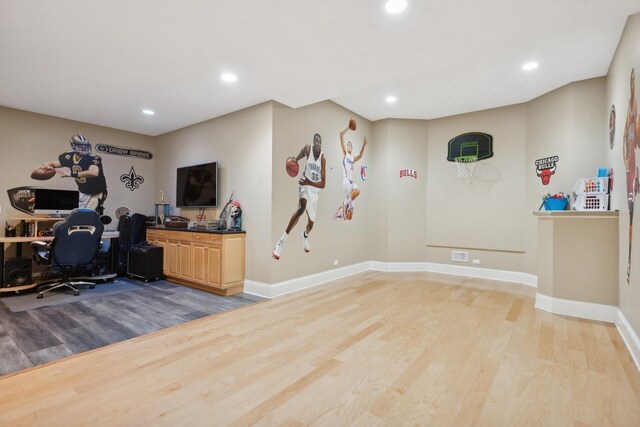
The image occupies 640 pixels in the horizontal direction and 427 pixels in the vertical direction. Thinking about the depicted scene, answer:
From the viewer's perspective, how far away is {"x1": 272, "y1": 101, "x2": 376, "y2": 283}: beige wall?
14.3ft

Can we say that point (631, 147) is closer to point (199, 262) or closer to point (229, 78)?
point (229, 78)

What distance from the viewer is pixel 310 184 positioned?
4.84 m

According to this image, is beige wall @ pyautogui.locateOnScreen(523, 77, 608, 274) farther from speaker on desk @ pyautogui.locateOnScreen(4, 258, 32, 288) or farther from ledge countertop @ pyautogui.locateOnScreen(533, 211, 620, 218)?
speaker on desk @ pyautogui.locateOnScreen(4, 258, 32, 288)

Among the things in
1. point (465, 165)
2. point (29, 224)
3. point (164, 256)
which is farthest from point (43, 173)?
point (465, 165)

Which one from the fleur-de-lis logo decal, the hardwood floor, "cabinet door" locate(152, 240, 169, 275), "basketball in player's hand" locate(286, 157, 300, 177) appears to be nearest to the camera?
the hardwood floor

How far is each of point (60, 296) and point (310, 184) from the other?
379 centimetres

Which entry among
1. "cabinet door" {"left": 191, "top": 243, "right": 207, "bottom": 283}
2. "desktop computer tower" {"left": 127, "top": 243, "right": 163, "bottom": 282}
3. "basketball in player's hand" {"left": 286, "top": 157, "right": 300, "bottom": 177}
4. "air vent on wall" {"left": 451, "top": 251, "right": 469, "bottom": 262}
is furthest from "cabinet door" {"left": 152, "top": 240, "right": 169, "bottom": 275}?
"air vent on wall" {"left": 451, "top": 251, "right": 469, "bottom": 262}

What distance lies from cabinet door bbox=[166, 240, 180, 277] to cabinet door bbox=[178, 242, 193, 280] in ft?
0.30

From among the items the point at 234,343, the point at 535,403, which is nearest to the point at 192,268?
the point at 234,343

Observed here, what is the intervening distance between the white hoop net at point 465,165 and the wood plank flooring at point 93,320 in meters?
4.36

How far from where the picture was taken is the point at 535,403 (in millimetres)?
1835

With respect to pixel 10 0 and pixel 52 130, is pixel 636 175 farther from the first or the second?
pixel 52 130

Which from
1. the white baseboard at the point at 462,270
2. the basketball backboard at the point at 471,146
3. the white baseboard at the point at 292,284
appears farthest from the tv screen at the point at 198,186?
the basketball backboard at the point at 471,146

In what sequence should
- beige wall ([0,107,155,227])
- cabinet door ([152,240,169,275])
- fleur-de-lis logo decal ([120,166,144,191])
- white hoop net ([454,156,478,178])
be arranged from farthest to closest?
1. fleur-de-lis logo decal ([120,166,144,191])
2. white hoop net ([454,156,478,178])
3. cabinet door ([152,240,169,275])
4. beige wall ([0,107,155,227])
